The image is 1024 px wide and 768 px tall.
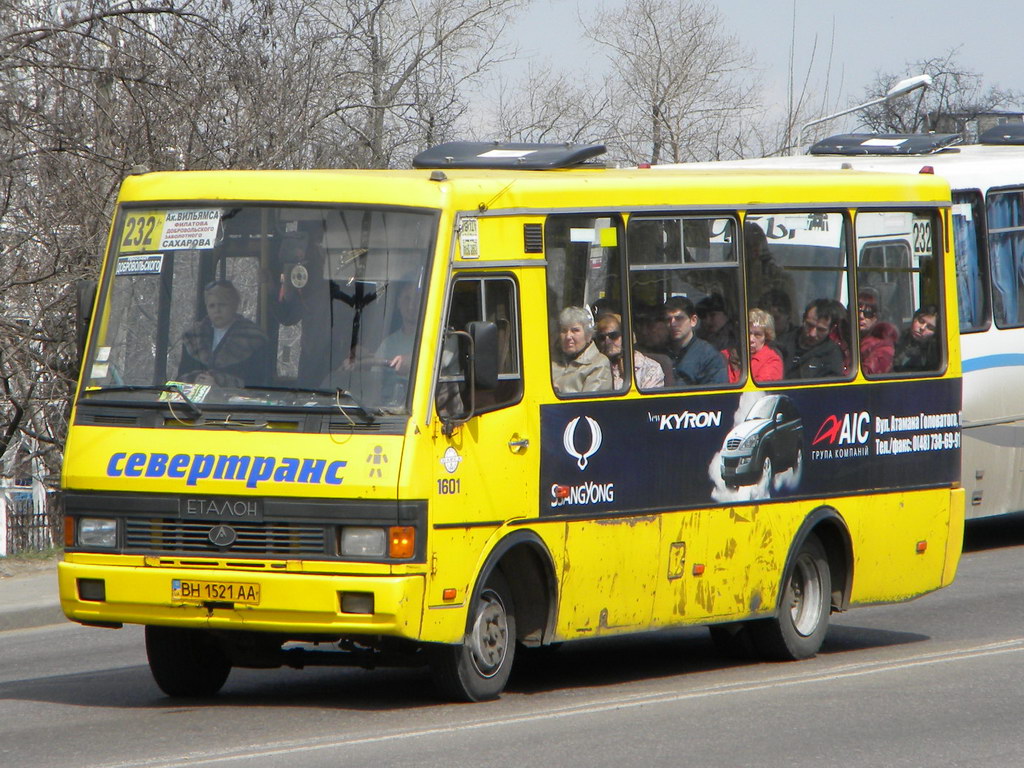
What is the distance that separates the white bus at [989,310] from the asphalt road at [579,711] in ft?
15.2

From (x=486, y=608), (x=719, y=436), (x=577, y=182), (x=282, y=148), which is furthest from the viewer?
(x=282, y=148)

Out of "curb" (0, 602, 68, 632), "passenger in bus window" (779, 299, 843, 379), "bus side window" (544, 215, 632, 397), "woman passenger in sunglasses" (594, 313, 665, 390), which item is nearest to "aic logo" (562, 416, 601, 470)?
"bus side window" (544, 215, 632, 397)

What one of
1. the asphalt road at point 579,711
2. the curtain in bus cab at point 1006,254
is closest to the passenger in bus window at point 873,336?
the asphalt road at point 579,711

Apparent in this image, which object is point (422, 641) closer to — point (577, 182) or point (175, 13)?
point (577, 182)

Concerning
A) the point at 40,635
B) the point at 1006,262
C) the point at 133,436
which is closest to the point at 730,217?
the point at 133,436

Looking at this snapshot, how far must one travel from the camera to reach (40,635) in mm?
12570

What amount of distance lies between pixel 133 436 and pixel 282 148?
1411 cm

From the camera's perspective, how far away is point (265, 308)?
8.41 meters

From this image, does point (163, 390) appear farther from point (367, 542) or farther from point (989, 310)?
point (989, 310)

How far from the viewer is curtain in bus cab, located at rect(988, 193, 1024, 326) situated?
54.0 ft

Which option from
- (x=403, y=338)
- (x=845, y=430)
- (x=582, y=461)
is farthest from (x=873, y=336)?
(x=403, y=338)

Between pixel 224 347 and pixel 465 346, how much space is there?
1166 millimetres

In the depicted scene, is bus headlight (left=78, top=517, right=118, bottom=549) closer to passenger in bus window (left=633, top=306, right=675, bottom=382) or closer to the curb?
passenger in bus window (left=633, top=306, right=675, bottom=382)

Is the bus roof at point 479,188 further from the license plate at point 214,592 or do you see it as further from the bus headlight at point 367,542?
the license plate at point 214,592
